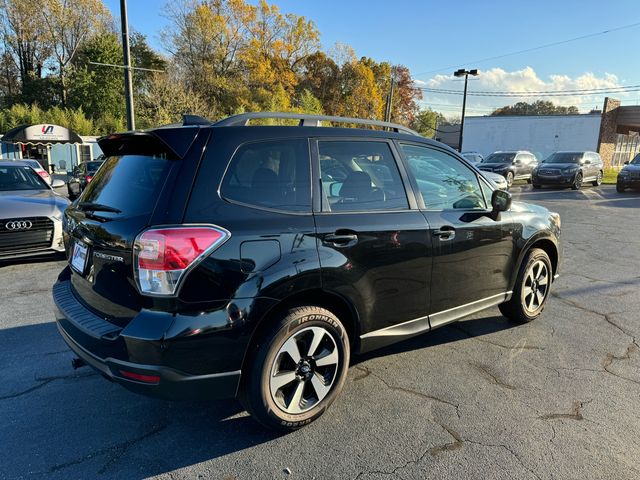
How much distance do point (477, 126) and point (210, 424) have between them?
1873 inches

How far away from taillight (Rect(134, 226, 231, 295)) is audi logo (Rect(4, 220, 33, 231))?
15.6 ft

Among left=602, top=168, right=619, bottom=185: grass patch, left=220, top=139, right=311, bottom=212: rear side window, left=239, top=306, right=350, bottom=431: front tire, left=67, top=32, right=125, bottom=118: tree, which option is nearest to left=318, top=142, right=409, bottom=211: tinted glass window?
left=220, top=139, right=311, bottom=212: rear side window

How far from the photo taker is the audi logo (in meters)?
5.93

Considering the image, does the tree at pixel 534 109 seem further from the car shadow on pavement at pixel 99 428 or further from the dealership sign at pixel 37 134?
the car shadow on pavement at pixel 99 428

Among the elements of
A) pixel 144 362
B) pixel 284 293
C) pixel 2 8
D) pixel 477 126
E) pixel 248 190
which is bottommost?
pixel 144 362

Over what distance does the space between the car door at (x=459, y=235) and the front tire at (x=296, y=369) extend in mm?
967

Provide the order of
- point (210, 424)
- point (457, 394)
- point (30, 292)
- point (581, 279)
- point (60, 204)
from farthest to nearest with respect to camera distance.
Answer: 1. point (60, 204)
2. point (581, 279)
3. point (30, 292)
4. point (457, 394)
5. point (210, 424)

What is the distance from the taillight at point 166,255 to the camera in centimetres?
229

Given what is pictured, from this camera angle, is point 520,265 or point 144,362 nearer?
point 144,362

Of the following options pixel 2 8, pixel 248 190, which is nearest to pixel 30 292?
pixel 248 190

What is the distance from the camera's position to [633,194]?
18.9 metres

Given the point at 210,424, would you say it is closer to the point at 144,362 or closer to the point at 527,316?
the point at 144,362

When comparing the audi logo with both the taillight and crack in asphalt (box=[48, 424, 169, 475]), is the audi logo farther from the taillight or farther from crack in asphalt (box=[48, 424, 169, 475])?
the taillight

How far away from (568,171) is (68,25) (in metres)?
43.5
